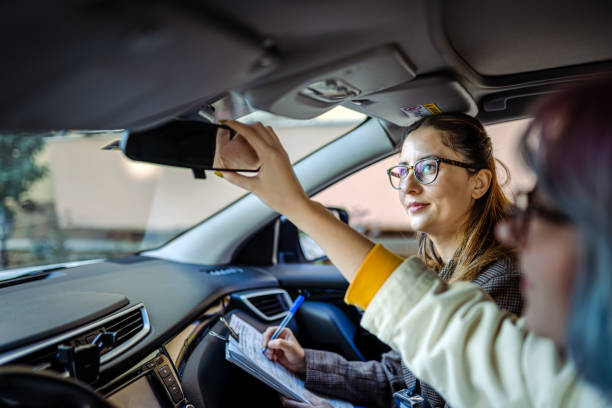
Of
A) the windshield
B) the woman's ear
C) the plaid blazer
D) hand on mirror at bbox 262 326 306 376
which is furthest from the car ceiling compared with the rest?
hand on mirror at bbox 262 326 306 376

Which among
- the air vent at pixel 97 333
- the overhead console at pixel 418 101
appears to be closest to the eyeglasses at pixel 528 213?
the overhead console at pixel 418 101

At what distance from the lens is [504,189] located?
1.69 meters

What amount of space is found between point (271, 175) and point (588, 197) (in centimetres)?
62

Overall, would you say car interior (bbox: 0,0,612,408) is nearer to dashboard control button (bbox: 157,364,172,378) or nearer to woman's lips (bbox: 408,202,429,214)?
dashboard control button (bbox: 157,364,172,378)

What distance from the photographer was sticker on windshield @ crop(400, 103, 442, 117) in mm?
1597

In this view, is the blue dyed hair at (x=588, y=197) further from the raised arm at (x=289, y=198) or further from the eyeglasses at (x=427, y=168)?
the eyeglasses at (x=427, y=168)

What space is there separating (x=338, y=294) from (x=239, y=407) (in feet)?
2.89

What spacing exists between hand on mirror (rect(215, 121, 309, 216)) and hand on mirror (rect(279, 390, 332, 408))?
893 millimetres

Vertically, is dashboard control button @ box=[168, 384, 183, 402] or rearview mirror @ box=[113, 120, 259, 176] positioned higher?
rearview mirror @ box=[113, 120, 259, 176]

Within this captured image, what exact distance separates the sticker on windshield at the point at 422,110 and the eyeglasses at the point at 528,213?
2.92ft

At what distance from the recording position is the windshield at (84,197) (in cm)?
176

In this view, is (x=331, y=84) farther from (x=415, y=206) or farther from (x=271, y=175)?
(x=415, y=206)

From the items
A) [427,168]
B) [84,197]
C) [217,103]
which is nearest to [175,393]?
[217,103]

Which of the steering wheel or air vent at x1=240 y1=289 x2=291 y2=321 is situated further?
air vent at x1=240 y1=289 x2=291 y2=321
